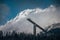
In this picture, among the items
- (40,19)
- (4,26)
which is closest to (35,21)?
(40,19)

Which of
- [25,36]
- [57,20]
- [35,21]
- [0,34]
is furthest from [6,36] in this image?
[57,20]

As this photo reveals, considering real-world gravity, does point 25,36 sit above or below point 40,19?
below

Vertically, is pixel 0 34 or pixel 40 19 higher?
pixel 40 19

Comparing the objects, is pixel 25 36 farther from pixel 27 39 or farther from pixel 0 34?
pixel 0 34

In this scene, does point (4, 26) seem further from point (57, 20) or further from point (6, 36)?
point (57, 20)

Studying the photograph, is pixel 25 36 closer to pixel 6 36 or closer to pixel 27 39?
pixel 27 39
